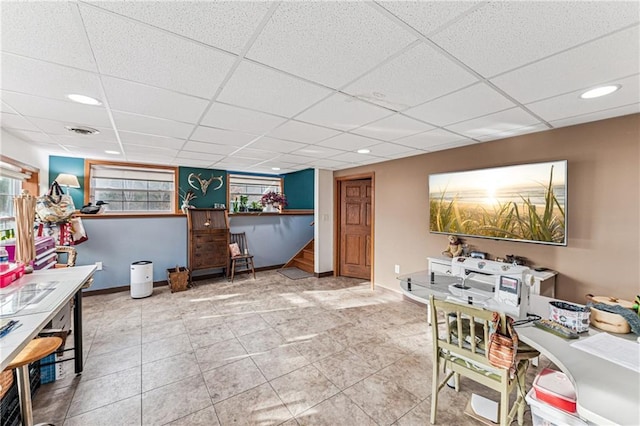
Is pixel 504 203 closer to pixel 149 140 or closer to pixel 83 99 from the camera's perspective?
pixel 83 99

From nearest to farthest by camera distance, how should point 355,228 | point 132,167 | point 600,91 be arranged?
point 600,91 < point 132,167 < point 355,228

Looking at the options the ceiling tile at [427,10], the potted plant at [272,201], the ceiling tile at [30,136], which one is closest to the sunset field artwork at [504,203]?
the ceiling tile at [427,10]

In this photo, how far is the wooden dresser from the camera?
4.98m

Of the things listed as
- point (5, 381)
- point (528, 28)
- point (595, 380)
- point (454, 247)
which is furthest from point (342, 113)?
point (5, 381)

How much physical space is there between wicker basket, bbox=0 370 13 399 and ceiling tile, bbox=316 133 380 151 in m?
3.23

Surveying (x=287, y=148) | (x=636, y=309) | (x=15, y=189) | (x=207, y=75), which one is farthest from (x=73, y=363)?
(x=636, y=309)

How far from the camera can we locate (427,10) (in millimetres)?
1107

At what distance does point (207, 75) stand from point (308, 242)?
207 inches

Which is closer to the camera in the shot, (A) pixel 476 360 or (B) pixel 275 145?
→ (A) pixel 476 360

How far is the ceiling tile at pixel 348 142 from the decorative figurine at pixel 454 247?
1.66m

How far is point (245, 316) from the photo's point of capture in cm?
358

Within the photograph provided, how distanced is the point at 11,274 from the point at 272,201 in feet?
15.3

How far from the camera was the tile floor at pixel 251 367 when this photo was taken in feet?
6.18

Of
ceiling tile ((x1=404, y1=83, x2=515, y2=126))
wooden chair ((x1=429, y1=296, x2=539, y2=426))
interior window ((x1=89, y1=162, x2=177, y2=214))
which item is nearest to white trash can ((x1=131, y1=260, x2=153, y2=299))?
interior window ((x1=89, y1=162, x2=177, y2=214))
